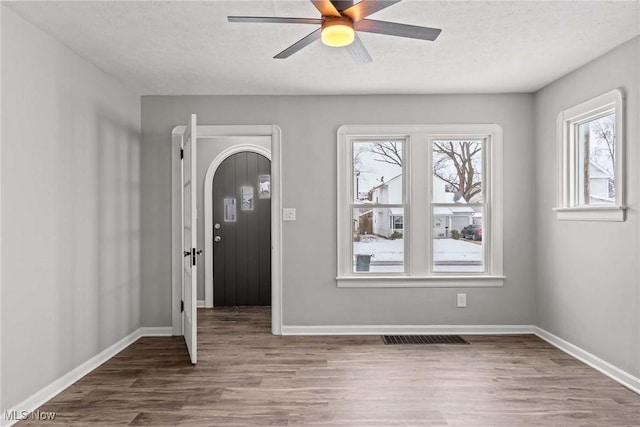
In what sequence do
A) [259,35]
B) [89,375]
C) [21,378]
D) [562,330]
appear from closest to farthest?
[21,378], [259,35], [89,375], [562,330]

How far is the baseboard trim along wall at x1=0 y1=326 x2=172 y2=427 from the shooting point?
270 cm

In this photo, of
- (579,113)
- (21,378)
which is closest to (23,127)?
(21,378)

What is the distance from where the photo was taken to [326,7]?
2.15m

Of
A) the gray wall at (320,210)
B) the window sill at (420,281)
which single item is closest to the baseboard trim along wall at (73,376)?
the gray wall at (320,210)

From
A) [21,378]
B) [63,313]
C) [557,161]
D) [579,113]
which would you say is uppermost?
[579,113]

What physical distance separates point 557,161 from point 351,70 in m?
1.97

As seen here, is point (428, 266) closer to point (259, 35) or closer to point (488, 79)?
point (488, 79)

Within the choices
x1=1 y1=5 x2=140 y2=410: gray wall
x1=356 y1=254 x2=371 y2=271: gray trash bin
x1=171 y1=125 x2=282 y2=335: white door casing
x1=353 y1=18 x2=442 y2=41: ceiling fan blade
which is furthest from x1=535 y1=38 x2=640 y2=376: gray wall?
x1=1 y1=5 x2=140 y2=410: gray wall

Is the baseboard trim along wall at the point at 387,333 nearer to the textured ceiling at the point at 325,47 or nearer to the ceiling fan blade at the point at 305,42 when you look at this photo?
the textured ceiling at the point at 325,47

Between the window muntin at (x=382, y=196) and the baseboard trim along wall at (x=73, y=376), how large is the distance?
2143mm

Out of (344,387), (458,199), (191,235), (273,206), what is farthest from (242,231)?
(344,387)

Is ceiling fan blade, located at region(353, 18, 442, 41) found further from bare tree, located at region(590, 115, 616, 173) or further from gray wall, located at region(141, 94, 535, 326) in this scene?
gray wall, located at region(141, 94, 535, 326)

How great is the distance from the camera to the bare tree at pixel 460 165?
4.66m

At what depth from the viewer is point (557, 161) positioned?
4070mm
